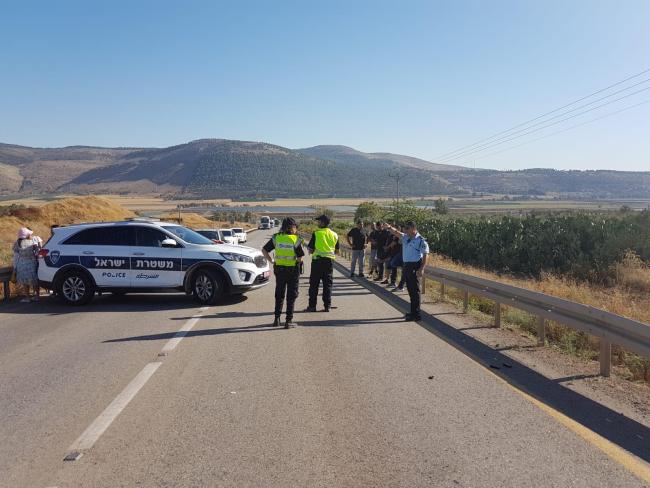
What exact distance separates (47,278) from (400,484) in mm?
10721

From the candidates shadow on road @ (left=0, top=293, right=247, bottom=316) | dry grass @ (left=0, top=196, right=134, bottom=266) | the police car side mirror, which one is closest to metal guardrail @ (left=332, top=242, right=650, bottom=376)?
shadow on road @ (left=0, top=293, right=247, bottom=316)

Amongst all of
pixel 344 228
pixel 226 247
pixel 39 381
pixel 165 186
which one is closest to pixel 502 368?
pixel 39 381

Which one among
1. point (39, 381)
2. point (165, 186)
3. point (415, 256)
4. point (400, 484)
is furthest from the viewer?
point (165, 186)

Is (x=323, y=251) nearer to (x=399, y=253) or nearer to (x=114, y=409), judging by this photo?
(x=399, y=253)

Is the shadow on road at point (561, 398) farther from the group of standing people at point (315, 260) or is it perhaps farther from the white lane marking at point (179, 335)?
the white lane marking at point (179, 335)

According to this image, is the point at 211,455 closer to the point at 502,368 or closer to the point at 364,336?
the point at 502,368

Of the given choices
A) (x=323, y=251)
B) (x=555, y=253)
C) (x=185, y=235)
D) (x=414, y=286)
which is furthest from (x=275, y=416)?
(x=555, y=253)

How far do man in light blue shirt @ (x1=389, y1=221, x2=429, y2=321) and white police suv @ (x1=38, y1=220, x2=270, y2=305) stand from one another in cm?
350

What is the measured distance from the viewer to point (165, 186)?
615ft

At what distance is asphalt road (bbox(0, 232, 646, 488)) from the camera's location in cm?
435

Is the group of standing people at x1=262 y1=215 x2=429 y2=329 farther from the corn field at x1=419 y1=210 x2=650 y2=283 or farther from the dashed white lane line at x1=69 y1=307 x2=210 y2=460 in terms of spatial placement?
the corn field at x1=419 y1=210 x2=650 y2=283

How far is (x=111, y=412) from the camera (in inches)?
226

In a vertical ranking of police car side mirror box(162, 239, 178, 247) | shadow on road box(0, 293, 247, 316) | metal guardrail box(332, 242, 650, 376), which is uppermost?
police car side mirror box(162, 239, 178, 247)

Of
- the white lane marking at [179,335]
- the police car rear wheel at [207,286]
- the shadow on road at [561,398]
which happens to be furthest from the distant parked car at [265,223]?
the shadow on road at [561,398]
